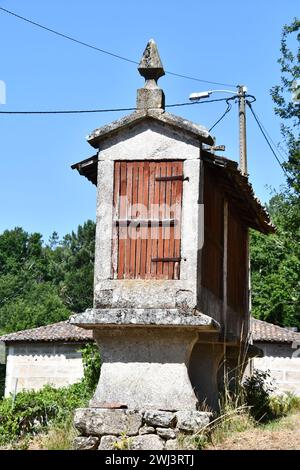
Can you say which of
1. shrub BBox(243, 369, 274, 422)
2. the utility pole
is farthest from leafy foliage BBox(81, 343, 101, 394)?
the utility pole

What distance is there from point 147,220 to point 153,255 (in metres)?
0.47

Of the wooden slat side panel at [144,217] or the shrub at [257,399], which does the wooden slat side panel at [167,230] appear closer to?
the wooden slat side panel at [144,217]

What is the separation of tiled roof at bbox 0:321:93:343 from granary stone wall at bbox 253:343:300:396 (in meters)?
5.44

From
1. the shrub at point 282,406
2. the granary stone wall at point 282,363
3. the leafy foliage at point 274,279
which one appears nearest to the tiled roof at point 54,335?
the granary stone wall at point 282,363

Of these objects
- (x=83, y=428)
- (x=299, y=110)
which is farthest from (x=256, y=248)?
(x=83, y=428)

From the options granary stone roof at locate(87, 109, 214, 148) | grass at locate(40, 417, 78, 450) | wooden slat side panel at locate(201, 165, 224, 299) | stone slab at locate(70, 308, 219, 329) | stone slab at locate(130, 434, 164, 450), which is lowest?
grass at locate(40, 417, 78, 450)

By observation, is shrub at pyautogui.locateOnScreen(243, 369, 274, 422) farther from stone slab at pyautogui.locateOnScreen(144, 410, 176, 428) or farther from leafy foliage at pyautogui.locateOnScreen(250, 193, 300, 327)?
leafy foliage at pyautogui.locateOnScreen(250, 193, 300, 327)

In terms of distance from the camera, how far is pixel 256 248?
1235 inches

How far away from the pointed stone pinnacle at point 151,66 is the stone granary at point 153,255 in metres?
0.01

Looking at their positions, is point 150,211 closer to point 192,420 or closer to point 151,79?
point 151,79

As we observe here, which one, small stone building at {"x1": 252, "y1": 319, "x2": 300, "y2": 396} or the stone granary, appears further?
small stone building at {"x1": 252, "y1": 319, "x2": 300, "y2": 396}

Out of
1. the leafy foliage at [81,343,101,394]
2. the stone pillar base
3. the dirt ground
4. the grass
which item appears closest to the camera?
the dirt ground

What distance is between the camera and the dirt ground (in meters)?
9.07

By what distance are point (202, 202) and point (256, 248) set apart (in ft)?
71.2
